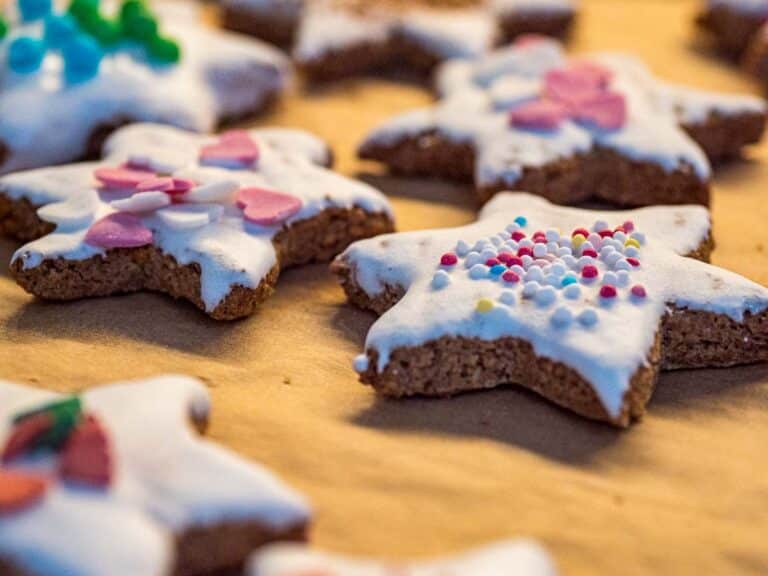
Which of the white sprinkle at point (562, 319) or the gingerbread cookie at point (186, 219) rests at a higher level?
the white sprinkle at point (562, 319)

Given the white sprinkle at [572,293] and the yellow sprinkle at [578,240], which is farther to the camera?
the yellow sprinkle at [578,240]

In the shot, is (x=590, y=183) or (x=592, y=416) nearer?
(x=592, y=416)

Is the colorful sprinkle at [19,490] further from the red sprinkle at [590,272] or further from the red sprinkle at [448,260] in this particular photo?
the red sprinkle at [590,272]

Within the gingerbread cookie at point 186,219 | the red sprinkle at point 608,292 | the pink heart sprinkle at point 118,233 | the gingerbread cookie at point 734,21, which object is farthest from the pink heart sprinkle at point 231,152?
the gingerbread cookie at point 734,21

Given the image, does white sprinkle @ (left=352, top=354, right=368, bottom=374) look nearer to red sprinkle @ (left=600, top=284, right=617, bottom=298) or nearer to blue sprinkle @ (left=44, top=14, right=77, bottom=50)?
red sprinkle @ (left=600, top=284, right=617, bottom=298)

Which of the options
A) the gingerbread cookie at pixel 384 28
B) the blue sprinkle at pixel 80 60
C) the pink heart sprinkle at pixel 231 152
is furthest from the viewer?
the gingerbread cookie at pixel 384 28

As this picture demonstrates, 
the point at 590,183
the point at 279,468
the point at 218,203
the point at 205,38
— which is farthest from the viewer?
the point at 205,38

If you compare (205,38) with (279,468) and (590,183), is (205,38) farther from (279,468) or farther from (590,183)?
(279,468)

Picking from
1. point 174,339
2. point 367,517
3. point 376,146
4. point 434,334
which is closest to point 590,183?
point 376,146
